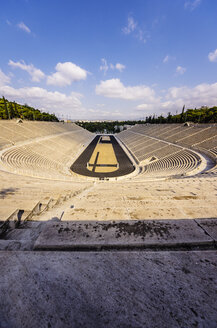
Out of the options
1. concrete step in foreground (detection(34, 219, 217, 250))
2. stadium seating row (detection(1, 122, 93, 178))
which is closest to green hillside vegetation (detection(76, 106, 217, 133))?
stadium seating row (detection(1, 122, 93, 178))

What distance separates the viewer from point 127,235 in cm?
188

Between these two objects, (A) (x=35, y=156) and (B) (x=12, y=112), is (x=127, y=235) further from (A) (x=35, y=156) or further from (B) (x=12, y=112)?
(B) (x=12, y=112)

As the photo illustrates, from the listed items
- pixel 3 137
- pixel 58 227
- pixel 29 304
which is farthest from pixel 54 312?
pixel 3 137

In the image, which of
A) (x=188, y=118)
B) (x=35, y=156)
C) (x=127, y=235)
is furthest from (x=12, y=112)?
(x=188, y=118)

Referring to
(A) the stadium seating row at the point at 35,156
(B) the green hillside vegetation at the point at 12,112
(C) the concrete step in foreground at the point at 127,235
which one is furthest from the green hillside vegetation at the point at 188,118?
(C) the concrete step in foreground at the point at 127,235

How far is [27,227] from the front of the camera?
274cm

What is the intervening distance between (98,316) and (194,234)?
1566 mm

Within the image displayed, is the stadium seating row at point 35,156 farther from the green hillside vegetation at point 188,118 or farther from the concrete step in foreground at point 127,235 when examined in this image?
the green hillside vegetation at point 188,118

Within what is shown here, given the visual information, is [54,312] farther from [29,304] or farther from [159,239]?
[159,239]

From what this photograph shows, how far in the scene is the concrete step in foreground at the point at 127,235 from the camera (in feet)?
5.74

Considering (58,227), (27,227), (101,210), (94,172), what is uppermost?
(58,227)

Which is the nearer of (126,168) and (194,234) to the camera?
(194,234)

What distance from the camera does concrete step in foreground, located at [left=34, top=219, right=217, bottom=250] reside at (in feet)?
5.74

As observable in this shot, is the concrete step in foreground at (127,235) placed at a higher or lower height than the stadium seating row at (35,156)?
higher
